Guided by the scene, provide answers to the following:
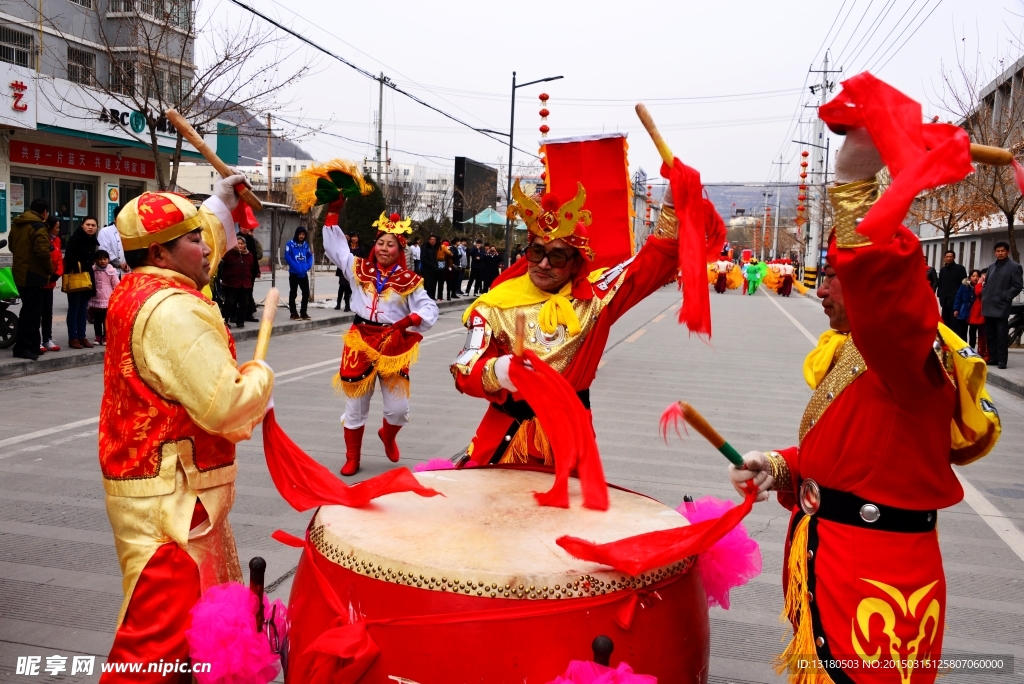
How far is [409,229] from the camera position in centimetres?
651

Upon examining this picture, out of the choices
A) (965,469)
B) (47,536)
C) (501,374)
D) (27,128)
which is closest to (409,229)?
(47,536)

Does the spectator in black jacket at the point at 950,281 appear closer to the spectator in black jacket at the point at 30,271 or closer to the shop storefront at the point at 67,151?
the shop storefront at the point at 67,151

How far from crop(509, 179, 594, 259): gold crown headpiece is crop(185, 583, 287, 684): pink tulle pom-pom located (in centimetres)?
178

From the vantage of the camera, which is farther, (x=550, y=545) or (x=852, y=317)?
(x=550, y=545)

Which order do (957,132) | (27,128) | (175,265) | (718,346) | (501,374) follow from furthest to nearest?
(27,128) → (718,346) → (501,374) → (175,265) → (957,132)

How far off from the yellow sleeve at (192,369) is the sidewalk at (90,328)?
8.35 metres

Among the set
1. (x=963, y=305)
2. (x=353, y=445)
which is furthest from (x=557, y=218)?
(x=963, y=305)

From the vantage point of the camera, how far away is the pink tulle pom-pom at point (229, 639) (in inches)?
89.5

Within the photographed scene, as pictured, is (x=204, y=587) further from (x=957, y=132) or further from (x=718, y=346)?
(x=718, y=346)

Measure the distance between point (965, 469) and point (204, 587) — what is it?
6363 mm

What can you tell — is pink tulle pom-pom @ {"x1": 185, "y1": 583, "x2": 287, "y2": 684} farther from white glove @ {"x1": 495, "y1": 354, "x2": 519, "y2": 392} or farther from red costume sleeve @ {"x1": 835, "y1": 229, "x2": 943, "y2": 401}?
red costume sleeve @ {"x1": 835, "y1": 229, "x2": 943, "y2": 401}

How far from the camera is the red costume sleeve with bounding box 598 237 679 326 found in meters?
3.30

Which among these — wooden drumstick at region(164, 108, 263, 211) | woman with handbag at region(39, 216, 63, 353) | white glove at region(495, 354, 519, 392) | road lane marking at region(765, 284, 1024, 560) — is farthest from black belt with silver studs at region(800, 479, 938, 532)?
woman with handbag at region(39, 216, 63, 353)

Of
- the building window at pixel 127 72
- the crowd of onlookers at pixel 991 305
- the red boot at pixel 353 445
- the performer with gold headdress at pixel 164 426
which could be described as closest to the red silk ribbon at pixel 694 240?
the performer with gold headdress at pixel 164 426
